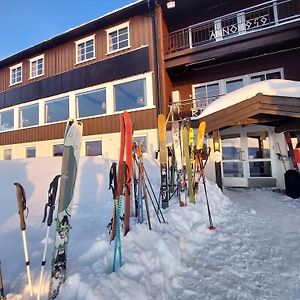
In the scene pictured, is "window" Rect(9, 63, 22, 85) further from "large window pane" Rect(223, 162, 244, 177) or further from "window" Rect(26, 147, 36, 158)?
"large window pane" Rect(223, 162, 244, 177)

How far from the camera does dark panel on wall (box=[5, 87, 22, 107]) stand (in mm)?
16203

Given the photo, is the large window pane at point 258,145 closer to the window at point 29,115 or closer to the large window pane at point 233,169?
the large window pane at point 233,169

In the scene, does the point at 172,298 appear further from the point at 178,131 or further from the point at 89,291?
the point at 178,131

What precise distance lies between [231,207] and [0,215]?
5.22 meters

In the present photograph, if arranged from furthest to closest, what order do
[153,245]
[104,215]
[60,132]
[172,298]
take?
[60,132]
[104,215]
[153,245]
[172,298]

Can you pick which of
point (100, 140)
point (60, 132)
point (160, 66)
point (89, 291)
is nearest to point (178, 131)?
point (89, 291)

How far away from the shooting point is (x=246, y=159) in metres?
9.77

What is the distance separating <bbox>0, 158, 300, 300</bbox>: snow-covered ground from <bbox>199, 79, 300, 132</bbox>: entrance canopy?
2918 millimetres

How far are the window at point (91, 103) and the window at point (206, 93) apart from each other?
16.0 ft

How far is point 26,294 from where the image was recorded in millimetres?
2213

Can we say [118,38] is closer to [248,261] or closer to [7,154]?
[7,154]

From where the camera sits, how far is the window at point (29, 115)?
50.2 ft

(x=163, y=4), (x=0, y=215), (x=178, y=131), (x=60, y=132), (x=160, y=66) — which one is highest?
(x=163, y=4)

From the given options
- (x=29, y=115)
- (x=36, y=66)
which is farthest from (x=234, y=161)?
(x=36, y=66)
